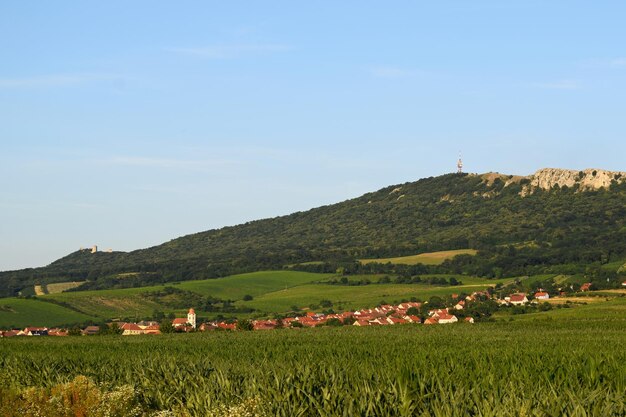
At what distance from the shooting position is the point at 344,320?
11331 cm

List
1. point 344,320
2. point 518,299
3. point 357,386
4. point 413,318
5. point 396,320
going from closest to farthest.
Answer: point 357,386 → point 344,320 → point 396,320 → point 413,318 → point 518,299

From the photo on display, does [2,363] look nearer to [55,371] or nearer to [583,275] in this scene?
[55,371]

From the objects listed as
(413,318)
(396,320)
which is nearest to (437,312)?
(396,320)

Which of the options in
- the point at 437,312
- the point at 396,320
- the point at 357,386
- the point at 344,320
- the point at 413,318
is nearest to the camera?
the point at 357,386

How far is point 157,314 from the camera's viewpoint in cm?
15750

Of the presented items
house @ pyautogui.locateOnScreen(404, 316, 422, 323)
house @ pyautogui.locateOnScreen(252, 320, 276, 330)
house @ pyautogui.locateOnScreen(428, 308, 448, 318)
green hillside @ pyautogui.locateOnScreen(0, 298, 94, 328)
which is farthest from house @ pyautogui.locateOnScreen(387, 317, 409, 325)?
green hillside @ pyautogui.locateOnScreen(0, 298, 94, 328)

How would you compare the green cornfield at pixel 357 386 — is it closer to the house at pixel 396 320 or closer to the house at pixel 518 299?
the house at pixel 396 320

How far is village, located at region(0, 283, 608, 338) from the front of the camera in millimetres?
103875

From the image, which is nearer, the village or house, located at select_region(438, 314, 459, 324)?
the village

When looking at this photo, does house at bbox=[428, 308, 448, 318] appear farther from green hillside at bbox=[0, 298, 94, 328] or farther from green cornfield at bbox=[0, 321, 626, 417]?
green cornfield at bbox=[0, 321, 626, 417]

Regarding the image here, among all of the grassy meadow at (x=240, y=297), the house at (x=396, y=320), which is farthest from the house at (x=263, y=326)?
the grassy meadow at (x=240, y=297)

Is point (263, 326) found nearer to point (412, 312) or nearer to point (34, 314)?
point (412, 312)

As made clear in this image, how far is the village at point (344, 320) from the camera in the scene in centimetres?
10388

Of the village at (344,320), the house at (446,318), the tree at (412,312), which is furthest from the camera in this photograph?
the tree at (412,312)
